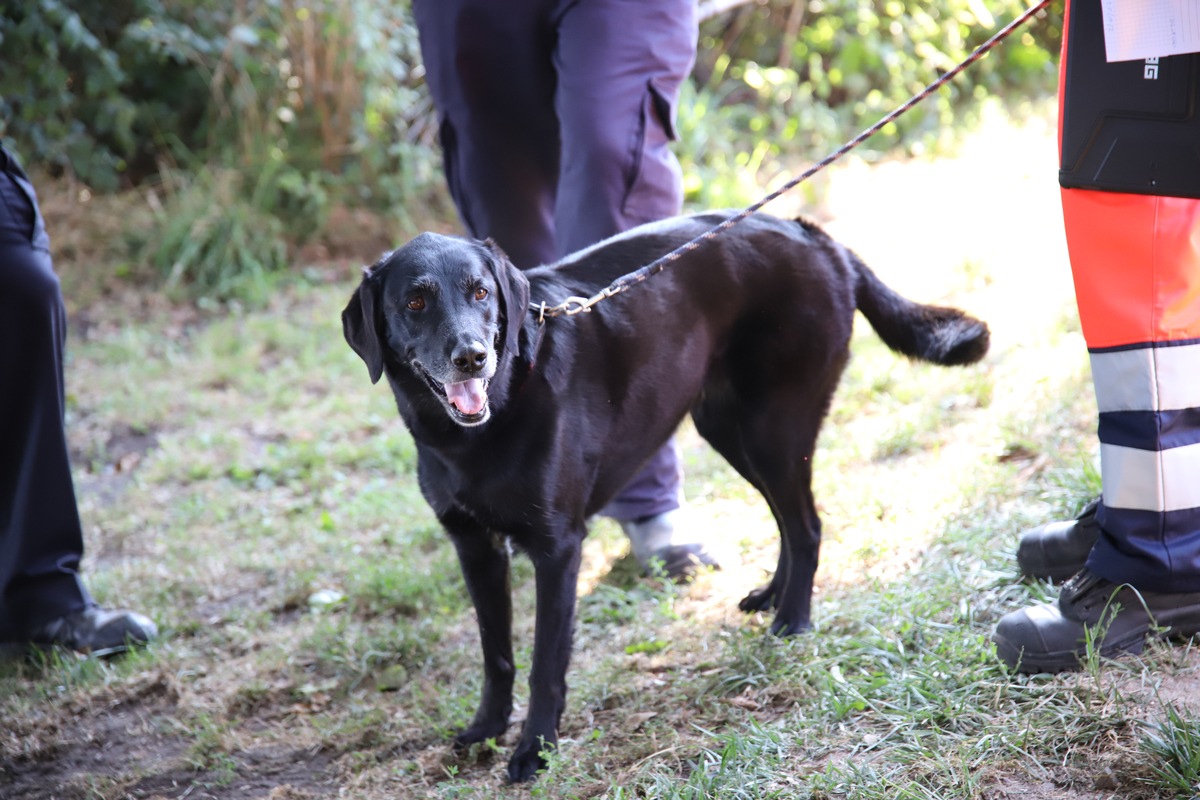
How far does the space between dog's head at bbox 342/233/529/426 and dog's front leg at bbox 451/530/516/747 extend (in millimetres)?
410

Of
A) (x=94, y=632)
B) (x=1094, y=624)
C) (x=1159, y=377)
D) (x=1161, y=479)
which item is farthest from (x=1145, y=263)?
(x=94, y=632)

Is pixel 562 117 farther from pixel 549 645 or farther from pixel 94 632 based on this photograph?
pixel 94 632

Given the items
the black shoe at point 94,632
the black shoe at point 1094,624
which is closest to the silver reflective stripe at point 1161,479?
the black shoe at point 1094,624

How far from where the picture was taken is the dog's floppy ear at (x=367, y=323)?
7.21ft

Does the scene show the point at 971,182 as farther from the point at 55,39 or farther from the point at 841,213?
the point at 55,39

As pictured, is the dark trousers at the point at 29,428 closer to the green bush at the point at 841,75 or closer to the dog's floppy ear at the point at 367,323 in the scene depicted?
the dog's floppy ear at the point at 367,323

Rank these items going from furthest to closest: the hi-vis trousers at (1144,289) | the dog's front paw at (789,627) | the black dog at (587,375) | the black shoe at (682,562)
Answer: the black shoe at (682,562), the dog's front paw at (789,627), the black dog at (587,375), the hi-vis trousers at (1144,289)

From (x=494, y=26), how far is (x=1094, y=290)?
164cm

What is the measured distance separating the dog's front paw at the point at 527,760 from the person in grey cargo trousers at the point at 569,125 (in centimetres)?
80

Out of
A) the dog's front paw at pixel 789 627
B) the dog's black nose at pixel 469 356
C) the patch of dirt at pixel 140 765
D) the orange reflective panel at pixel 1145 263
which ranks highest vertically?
the orange reflective panel at pixel 1145 263

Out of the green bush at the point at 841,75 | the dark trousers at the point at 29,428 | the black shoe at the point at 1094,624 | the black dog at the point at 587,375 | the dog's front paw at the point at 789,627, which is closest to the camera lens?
the black shoe at the point at 1094,624

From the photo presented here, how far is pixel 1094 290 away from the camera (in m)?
1.98

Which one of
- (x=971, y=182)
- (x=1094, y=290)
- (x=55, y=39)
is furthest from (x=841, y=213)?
(x=55, y=39)

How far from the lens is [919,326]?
2602 millimetres
